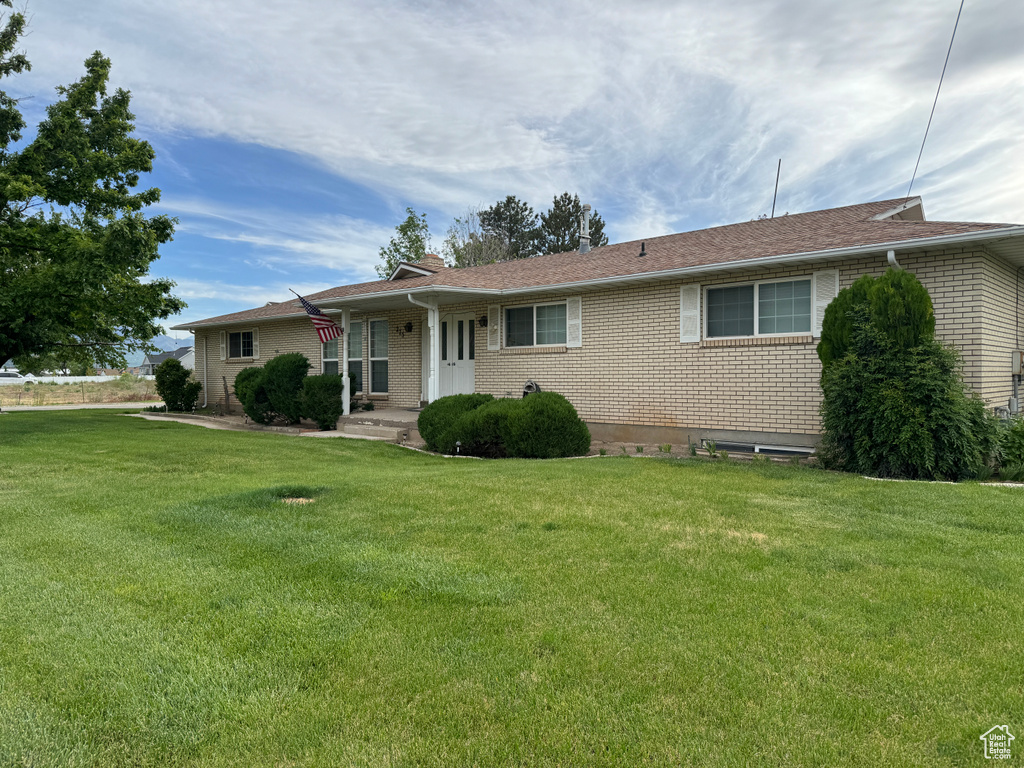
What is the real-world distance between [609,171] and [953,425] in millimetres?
23400

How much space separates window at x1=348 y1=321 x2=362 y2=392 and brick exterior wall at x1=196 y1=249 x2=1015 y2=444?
133 inches

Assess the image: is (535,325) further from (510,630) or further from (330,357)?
(510,630)

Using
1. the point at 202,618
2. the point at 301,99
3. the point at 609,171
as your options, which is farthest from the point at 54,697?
the point at 609,171

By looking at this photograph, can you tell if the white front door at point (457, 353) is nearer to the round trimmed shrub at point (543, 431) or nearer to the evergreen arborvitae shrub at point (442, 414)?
the evergreen arborvitae shrub at point (442, 414)

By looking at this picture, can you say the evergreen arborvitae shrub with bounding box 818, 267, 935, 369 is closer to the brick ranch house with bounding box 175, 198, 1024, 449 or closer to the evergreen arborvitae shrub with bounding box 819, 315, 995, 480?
the evergreen arborvitae shrub with bounding box 819, 315, 995, 480

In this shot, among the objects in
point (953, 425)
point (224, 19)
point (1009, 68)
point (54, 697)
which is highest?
point (224, 19)

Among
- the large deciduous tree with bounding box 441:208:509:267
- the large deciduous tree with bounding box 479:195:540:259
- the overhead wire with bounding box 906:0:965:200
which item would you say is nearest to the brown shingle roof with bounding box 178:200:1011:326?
the overhead wire with bounding box 906:0:965:200

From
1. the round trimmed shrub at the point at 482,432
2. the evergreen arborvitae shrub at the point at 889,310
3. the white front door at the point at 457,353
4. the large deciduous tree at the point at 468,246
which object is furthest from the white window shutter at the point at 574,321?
the large deciduous tree at the point at 468,246

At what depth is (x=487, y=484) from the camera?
679 centimetres

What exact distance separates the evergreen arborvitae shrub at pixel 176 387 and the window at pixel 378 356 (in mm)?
7555

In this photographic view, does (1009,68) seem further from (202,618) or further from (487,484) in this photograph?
(202,618)

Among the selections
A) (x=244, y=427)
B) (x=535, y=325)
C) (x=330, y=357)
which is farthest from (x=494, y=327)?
(x=244, y=427)

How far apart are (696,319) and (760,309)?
1.03 metres

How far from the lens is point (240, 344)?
65.1 ft
